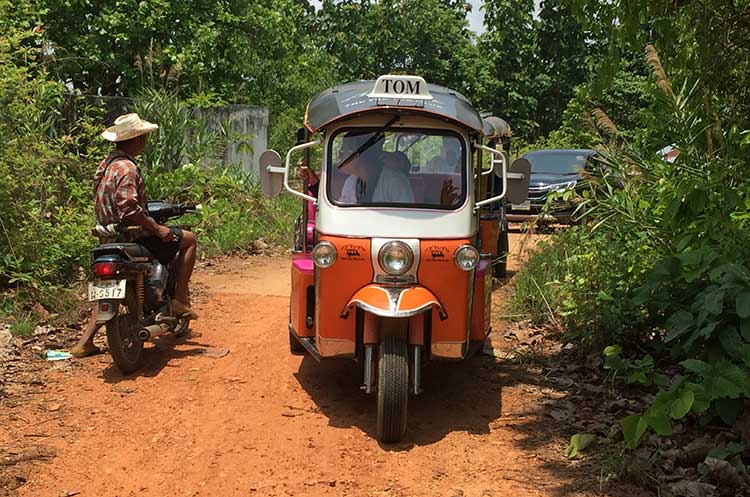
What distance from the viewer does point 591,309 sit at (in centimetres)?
680

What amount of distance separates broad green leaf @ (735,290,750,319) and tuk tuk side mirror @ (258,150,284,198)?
3.16 m

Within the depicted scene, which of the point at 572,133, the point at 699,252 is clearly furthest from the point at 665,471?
the point at 572,133

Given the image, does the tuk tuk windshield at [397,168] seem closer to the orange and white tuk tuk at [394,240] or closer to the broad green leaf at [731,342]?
the orange and white tuk tuk at [394,240]

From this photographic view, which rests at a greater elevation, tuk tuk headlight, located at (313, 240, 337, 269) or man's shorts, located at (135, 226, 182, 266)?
tuk tuk headlight, located at (313, 240, 337, 269)

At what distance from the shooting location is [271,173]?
20.0ft

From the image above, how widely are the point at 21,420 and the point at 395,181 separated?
2895 mm

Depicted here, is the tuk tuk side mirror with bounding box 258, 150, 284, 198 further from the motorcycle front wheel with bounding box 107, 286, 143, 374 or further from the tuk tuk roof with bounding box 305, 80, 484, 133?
the motorcycle front wheel with bounding box 107, 286, 143, 374

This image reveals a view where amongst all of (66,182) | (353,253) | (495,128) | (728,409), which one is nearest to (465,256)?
(353,253)

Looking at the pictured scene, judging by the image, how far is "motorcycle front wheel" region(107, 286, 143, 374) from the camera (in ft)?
19.9

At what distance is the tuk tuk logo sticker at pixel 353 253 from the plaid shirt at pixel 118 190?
1857mm

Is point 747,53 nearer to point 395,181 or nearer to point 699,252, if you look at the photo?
point 699,252

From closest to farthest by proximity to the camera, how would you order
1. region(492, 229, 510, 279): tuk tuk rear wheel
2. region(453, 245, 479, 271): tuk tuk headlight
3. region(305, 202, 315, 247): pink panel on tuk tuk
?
1. region(453, 245, 479, 271): tuk tuk headlight
2. region(305, 202, 315, 247): pink panel on tuk tuk
3. region(492, 229, 510, 279): tuk tuk rear wheel

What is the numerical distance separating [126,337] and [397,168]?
2365 millimetres

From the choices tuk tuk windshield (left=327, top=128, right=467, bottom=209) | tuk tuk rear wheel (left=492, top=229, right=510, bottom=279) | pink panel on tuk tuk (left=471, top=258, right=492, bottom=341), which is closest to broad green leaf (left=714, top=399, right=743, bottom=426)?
pink panel on tuk tuk (left=471, top=258, right=492, bottom=341)
